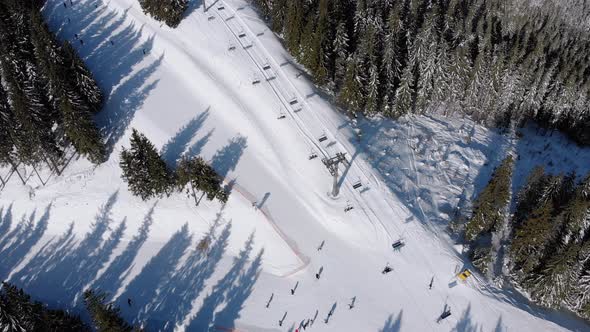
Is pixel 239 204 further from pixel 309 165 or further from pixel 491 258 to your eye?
pixel 491 258

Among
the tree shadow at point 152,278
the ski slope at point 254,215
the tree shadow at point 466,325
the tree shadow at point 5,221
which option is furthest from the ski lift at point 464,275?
the tree shadow at point 5,221

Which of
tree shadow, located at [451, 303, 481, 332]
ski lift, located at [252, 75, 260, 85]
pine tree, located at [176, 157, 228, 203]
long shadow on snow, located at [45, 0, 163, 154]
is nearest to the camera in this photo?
tree shadow, located at [451, 303, 481, 332]

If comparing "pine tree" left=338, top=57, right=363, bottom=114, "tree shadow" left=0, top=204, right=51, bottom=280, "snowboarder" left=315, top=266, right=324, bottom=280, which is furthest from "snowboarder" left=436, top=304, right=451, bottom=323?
"tree shadow" left=0, top=204, right=51, bottom=280

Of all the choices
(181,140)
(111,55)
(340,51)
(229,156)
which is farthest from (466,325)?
(111,55)

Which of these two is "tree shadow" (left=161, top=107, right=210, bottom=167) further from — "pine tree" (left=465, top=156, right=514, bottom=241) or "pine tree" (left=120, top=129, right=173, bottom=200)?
"pine tree" (left=465, top=156, right=514, bottom=241)

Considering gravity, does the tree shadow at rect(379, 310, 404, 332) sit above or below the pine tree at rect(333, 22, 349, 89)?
below

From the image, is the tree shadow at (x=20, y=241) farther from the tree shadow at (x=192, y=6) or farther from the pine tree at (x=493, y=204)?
the pine tree at (x=493, y=204)

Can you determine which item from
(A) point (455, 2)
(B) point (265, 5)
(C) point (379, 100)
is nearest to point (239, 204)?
(C) point (379, 100)
